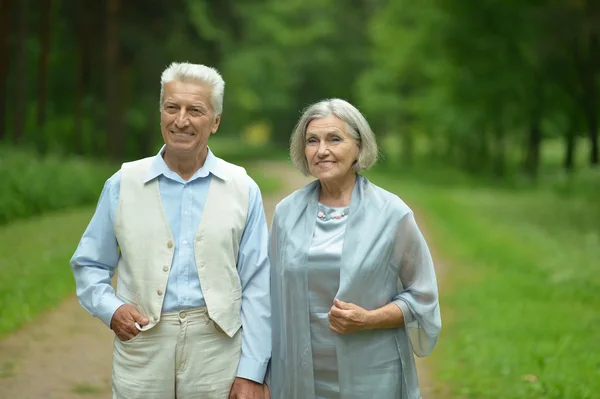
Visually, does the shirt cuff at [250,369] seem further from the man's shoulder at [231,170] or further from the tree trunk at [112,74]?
the tree trunk at [112,74]

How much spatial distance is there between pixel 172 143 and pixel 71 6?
24504 millimetres

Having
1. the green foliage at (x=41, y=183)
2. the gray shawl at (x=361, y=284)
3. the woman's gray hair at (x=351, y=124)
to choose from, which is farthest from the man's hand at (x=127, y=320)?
the green foliage at (x=41, y=183)

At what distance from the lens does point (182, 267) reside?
316 cm

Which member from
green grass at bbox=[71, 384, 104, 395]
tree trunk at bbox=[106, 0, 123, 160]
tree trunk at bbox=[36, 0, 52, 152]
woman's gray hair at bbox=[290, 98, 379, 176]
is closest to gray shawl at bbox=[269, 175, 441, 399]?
woman's gray hair at bbox=[290, 98, 379, 176]

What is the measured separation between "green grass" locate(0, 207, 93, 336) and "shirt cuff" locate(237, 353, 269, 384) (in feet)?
16.9

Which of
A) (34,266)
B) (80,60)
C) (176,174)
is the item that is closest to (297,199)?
(176,174)

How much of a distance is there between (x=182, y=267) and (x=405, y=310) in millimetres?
872

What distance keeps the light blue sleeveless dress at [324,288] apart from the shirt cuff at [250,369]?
0.73 feet

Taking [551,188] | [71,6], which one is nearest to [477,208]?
[551,188]

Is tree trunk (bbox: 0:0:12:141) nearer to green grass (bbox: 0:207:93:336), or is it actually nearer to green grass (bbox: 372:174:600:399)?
green grass (bbox: 0:207:93:336)

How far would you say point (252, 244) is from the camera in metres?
3.31

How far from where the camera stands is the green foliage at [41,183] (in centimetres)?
1603

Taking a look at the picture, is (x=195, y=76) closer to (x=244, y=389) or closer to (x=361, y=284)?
(x=361, y=284)

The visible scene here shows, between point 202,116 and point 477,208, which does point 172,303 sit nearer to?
point 202,116
